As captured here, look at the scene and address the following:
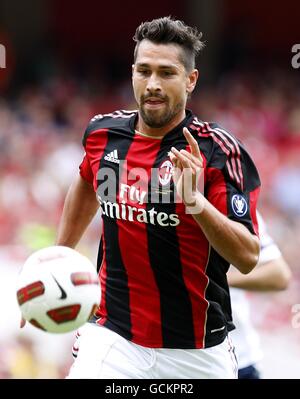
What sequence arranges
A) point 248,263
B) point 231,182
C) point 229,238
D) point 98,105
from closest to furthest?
1. point 229,238
2. point 248,263
3. point 231,182
4. point 98,105

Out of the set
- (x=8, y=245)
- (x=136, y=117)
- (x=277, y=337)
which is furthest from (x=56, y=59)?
(x=136, y=117)

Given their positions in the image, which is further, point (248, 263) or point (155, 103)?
point (155, 103)

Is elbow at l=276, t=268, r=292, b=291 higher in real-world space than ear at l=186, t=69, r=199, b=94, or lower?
lower

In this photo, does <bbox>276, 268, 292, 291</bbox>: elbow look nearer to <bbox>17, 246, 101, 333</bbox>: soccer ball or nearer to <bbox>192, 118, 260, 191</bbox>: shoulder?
<bbox>192, 118, 260, 191</bbox>: shoulder

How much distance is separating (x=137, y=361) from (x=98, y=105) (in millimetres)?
13372

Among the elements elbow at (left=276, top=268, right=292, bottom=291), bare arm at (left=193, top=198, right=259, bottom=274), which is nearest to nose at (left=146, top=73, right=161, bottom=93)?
bare arm at (left=193, top=198, right=259, bottom=274)

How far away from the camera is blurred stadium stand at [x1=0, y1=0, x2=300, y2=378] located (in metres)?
9.56

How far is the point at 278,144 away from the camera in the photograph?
16125mm

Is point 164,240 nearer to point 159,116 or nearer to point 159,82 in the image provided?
point 159,116

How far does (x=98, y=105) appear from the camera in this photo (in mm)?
18516

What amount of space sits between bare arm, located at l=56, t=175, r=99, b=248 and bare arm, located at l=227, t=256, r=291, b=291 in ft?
3.22

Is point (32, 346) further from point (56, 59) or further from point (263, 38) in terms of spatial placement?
point (263, 38)

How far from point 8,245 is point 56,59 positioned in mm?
10687

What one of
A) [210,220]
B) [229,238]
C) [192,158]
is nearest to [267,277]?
[229,238]
